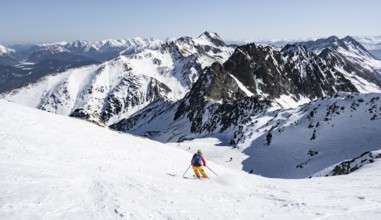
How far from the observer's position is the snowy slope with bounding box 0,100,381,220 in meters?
15.7

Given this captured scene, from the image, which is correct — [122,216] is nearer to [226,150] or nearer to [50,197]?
[50,197]

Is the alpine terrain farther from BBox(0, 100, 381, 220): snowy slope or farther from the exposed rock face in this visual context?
the exposed rock face

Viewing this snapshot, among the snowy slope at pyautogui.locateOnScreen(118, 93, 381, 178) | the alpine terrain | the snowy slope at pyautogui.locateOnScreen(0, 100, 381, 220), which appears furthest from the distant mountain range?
the snowy slope at pyautogui.locateOnScreen(0, 100, 381, 220)

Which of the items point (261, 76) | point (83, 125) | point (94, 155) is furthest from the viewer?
point (261, 76)

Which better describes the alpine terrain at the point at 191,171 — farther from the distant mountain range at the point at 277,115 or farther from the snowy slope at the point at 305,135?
the distant mountain range at the point at 277,115

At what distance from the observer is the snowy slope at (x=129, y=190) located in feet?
51.5

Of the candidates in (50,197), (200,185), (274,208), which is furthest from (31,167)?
(274,208)

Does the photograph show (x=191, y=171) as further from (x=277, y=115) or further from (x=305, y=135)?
(x=277, y=115)

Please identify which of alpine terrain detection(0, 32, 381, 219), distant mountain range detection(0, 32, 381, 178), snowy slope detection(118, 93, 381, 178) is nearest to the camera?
alpine terrain detection(0, 32, 381, 219)

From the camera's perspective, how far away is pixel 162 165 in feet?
→ 95.6

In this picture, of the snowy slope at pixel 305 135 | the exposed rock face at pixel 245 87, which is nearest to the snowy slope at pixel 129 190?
the snowy slope at pixel 305 135

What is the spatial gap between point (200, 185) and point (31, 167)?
11.1 metres

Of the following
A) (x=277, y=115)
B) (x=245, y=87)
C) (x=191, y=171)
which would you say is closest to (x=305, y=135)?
(x=277, y=115)

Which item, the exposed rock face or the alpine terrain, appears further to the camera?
the exposed rock face
